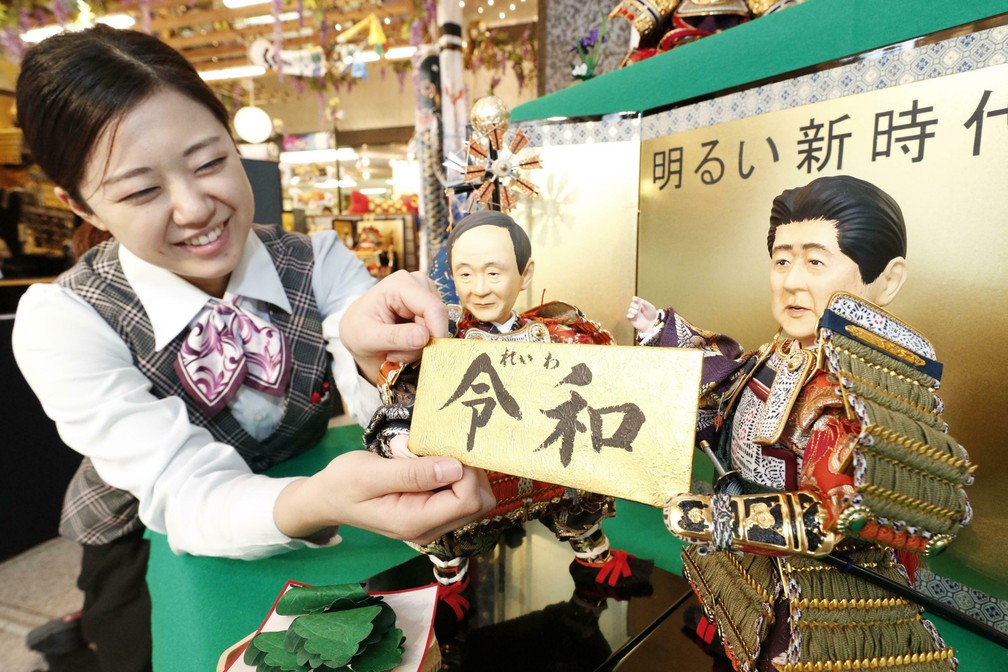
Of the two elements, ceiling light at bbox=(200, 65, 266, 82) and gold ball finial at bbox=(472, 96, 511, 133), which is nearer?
gold ball finial at bbox=(472, 96, 511, 133)

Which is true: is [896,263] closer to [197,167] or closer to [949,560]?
[949,560]

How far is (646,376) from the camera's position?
605mm

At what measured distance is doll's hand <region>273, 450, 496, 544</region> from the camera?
73 cm

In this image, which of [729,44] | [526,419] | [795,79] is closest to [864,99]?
[795,79]

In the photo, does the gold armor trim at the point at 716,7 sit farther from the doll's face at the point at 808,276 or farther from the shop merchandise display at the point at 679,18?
the doll's face at the point at 808,276

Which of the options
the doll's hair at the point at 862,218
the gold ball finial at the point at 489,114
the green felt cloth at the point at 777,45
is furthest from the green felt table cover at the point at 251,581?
the gold ball finial at the point at 489,114

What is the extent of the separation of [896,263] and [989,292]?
33 centimetres

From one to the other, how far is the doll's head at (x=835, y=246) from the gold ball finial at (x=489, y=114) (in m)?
1.01

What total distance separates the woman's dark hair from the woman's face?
0.07 ft

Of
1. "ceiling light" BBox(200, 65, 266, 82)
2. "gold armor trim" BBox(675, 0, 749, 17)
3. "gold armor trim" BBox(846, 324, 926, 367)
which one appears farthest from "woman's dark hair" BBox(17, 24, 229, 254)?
"ceiling light" BBox(200, 65, 266, 82)

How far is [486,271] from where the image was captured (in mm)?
1082

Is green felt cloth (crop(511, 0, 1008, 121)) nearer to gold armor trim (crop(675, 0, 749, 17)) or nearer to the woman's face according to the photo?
gold armor trim (crop(675, 0, 749, 17))

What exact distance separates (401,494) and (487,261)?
1.60ft

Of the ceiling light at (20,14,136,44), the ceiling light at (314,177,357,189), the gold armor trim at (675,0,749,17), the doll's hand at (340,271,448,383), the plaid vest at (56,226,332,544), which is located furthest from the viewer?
the ceiling light at (314,177,357,189)
